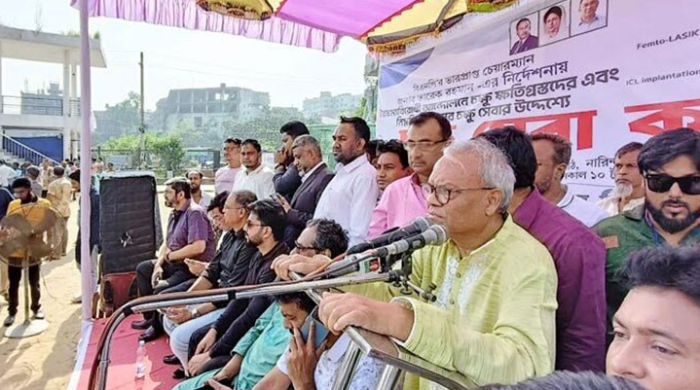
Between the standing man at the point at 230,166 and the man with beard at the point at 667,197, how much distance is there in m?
4.65

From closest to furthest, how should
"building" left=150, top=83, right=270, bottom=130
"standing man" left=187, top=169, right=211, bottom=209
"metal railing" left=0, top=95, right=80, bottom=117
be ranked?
"standing man" left=187, top=169, right=211, bottom=209
"metal railing" left=0, top=95, right=80, bottom=117
"building" left=150, top=83, right=270, bottom=130

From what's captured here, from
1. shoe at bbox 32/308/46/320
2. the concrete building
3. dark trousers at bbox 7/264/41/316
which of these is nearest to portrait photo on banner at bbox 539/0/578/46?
dark trousers at bbox 7/264/41/316

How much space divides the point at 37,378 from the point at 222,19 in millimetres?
3390

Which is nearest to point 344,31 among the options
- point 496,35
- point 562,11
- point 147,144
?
point 496,35

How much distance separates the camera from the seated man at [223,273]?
339cm

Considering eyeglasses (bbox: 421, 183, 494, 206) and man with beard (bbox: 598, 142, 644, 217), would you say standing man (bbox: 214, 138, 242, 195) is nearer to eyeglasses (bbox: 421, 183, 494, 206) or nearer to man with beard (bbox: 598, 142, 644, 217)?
man with beard (bbox: 598, 142, 644, 217)

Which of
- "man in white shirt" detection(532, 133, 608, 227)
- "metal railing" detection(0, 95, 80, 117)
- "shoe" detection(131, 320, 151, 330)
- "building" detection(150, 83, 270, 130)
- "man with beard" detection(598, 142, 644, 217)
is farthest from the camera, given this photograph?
"building" detection(150, 83, 270, 130)

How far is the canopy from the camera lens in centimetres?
385

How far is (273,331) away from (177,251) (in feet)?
7.28

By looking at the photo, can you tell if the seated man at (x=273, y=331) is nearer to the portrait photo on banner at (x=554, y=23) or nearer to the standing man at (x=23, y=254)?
the portrait photo on banner at (x=554, y=23)

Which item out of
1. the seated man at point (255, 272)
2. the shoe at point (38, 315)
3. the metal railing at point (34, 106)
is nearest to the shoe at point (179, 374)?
the seated man at point (255, 272)

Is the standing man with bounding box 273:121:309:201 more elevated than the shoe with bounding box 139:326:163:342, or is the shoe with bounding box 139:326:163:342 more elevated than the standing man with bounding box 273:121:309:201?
the standing man with bounding box 273:121:309:201

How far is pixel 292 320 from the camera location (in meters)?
2.16

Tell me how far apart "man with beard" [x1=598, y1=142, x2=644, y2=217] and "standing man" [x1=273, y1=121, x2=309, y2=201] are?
259cm
